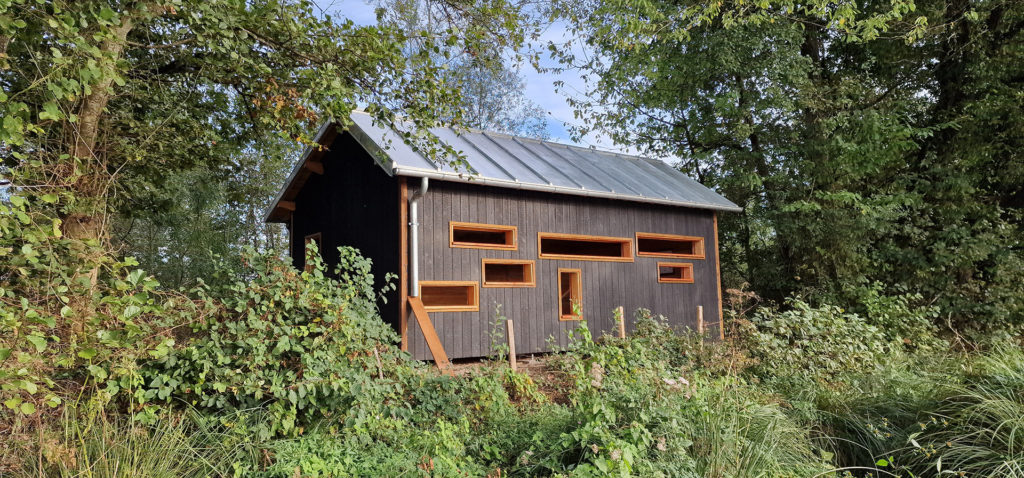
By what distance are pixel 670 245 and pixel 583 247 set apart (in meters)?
1.69

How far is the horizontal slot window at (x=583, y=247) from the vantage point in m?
9.54

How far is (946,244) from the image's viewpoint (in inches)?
500

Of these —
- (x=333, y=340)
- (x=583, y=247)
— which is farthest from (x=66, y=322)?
(x=583, y=247)

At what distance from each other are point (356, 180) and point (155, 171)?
3.36 meters

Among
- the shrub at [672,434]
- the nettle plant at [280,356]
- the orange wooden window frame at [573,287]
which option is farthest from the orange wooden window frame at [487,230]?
the shrub at [672,434]

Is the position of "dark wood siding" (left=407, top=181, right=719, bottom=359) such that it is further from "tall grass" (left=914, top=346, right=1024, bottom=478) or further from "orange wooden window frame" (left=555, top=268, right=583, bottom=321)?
"tall grass" (left=914, top=346, right=1024, bottom=478)

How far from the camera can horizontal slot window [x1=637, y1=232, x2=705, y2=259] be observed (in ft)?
34.7

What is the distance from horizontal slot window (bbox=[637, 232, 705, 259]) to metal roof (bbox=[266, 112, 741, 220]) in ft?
2.00

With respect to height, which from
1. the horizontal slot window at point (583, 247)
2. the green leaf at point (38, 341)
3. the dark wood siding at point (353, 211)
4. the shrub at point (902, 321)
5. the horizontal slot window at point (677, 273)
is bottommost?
the shrub at point (902, 321)

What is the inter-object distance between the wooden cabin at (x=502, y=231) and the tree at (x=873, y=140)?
10.5ft

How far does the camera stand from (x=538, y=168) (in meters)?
9.85

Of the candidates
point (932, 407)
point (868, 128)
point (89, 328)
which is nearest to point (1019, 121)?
point (868, 128)

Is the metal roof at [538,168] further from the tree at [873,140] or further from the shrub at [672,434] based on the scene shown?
the shrub at [672,434]

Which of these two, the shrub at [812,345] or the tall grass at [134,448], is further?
the shrub at [812,345]
